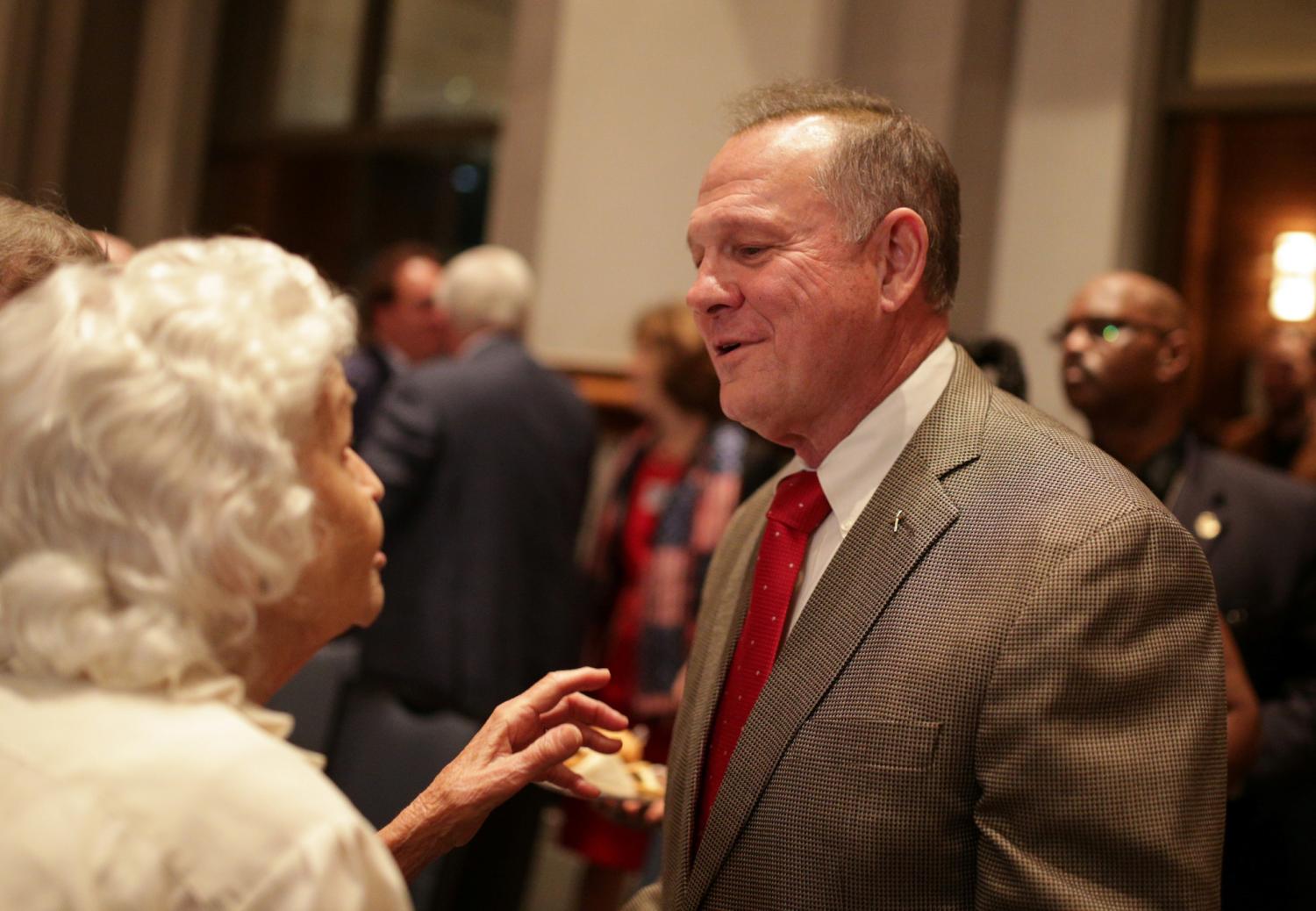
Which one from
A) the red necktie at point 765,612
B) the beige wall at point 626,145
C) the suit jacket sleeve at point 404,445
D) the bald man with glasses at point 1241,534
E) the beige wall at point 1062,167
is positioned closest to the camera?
the red necktie at point 765,612

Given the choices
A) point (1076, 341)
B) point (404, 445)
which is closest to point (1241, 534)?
point (1076, 341)

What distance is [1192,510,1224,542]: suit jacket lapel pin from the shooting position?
2609 millimetres

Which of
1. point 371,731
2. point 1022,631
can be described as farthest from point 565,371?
point 1022,631

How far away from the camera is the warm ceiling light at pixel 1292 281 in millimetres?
4375

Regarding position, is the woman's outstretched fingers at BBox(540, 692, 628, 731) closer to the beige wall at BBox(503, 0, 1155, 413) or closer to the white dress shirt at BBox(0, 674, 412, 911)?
the white dress shirt at BBox(0, 674, 412, 911)

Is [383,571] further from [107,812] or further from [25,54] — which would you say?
[25,54]

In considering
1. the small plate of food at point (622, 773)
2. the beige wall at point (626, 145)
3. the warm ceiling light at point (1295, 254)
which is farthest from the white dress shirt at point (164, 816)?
the warm ceiling light at point (1295, 254)

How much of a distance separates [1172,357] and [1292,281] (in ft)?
6.34

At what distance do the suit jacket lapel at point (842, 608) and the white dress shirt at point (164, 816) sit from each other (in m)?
0.51

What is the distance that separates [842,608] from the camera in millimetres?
1555

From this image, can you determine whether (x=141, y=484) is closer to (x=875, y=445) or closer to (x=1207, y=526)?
(x=875, y=445)

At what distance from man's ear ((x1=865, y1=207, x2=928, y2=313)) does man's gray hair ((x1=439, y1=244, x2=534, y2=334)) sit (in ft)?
8.17

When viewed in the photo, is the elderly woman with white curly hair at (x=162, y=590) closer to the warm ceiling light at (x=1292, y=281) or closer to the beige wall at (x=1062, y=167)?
the beige wall at (x=1062, y=167)

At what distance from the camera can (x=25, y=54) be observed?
6.71 metres
